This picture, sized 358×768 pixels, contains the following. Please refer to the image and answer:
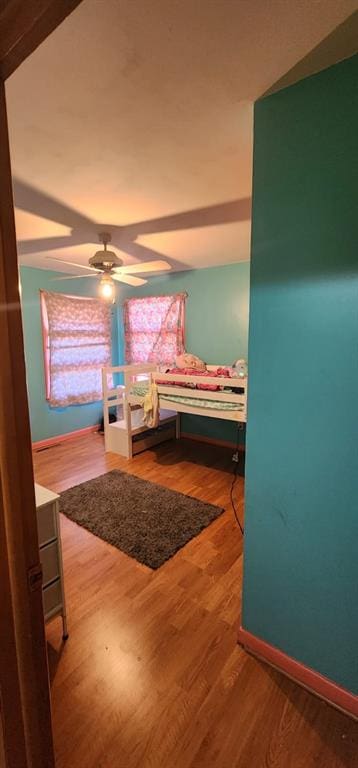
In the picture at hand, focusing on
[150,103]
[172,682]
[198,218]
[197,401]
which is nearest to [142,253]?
[198,218]

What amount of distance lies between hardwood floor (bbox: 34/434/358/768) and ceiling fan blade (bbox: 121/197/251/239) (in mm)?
2308

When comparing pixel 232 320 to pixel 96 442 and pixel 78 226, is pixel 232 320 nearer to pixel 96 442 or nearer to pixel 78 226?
pixel 78 226

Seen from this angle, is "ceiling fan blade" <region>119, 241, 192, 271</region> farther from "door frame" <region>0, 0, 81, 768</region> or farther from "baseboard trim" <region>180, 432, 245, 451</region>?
"door frame" <region>0, 0, 81, 768</region>

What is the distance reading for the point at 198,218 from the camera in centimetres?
230

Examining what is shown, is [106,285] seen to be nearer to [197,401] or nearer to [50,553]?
[197,401]

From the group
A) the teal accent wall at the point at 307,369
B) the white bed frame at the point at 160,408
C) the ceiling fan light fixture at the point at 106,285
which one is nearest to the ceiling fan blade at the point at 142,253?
the ceiling fan light fixture at the point at 106,285

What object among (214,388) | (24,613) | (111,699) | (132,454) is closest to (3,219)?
(24,613)

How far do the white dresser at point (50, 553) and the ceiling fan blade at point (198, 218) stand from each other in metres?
1.99

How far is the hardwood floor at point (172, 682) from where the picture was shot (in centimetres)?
109

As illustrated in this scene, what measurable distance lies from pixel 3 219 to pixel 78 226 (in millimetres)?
2121

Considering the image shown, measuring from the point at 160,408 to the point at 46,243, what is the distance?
195cm

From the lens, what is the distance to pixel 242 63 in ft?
3.32

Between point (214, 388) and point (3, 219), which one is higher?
Result: point (3, 219)

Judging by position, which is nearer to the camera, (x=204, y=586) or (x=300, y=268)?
(x=300, y=268)
